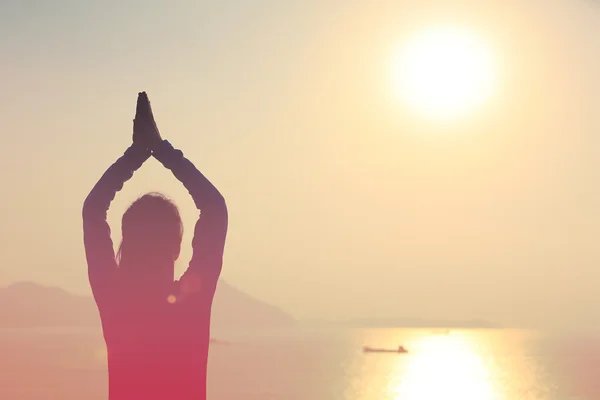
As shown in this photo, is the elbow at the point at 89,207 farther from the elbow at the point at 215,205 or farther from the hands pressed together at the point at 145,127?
the elbow at the point at 215,205

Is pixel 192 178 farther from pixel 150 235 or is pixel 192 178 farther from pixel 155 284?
pixel 155 284

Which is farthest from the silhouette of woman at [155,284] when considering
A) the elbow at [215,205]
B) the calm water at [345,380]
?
the calm water at [345,380]

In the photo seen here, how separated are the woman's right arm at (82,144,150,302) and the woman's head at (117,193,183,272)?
0.22ft

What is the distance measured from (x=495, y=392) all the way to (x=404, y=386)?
1781 centimetres

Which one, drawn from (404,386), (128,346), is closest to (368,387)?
(404,386)

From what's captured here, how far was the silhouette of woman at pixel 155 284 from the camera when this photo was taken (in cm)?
299

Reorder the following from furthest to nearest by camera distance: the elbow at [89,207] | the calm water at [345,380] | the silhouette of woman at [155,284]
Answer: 1. the calm water at [345,380]
2. the elbow at [89,207]
3. the silhouette of woman at [155,284]

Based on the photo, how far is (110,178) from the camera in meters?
3.15

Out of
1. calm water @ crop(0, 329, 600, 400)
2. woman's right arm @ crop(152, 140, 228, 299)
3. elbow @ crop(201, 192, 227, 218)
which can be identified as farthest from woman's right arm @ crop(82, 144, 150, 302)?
calm water @ crop(0, 329, 600, 400)

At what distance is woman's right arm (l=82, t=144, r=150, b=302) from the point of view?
305 centimetres

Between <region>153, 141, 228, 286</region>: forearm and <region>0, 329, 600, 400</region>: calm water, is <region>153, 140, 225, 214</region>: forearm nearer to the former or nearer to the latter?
<region>153, 141, 228, 286</region>: forearm

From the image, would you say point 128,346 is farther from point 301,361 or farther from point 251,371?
Answer: point 301,361

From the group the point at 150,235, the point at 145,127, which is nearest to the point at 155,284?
the point at 150,235

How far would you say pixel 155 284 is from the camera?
9.98ft
